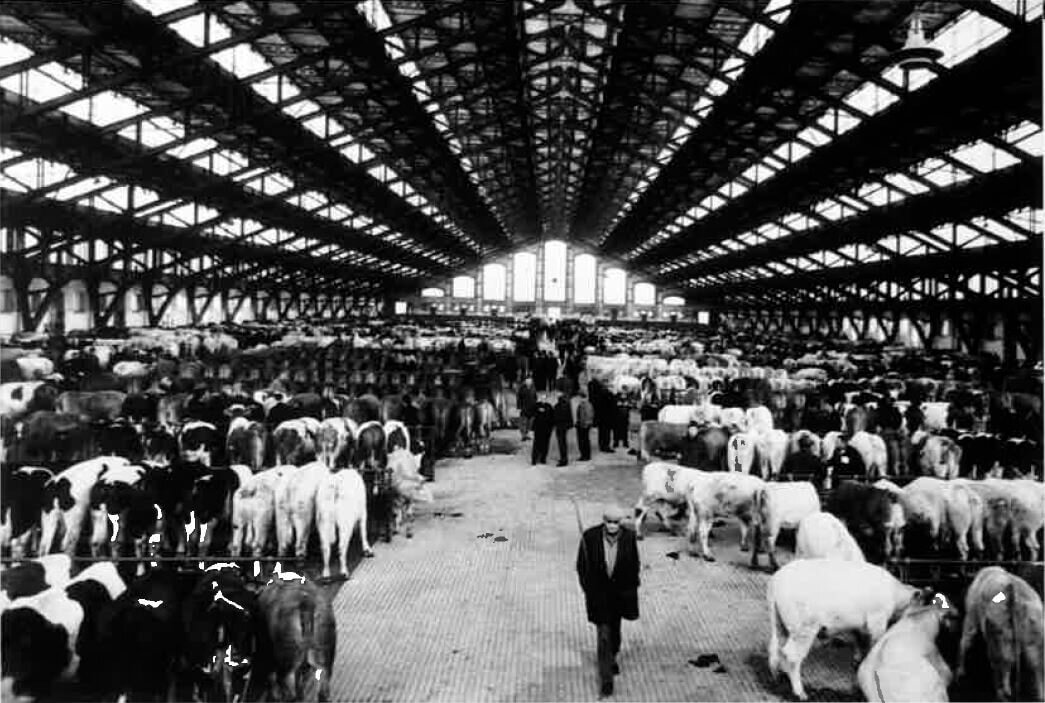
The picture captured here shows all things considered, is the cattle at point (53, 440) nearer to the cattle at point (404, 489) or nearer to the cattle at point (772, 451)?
the cattle at point (404, 489)

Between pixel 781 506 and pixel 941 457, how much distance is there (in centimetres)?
452

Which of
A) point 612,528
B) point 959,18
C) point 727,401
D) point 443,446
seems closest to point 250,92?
point 443,446

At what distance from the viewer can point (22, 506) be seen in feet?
26.7

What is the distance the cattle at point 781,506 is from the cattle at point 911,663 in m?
2.96

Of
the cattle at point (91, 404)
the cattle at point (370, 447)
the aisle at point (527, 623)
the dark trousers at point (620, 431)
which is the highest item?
the cattle at point (91, 404)

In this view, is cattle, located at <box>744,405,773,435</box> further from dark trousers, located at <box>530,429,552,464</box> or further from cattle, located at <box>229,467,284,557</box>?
cattle, located at <box>229,467,284,557</box>

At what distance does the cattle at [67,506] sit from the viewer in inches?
324

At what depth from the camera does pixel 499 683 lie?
579 centimetres

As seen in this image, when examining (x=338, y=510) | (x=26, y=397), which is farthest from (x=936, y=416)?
(x=26, y=397)

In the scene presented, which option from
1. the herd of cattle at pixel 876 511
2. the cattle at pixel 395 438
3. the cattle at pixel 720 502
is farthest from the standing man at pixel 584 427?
the cattle at pixel 720 502

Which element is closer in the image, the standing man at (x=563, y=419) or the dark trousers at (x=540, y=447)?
the dark trousers at (x=540, y=447)

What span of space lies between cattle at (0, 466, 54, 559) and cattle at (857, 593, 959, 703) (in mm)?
7478

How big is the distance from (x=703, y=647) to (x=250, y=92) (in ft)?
52.5

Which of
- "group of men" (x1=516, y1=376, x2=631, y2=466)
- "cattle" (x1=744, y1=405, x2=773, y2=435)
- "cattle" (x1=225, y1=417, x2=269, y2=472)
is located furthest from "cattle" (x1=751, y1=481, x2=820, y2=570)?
"cattle" (x1=225, y1=417, x2=269, y2=472)
